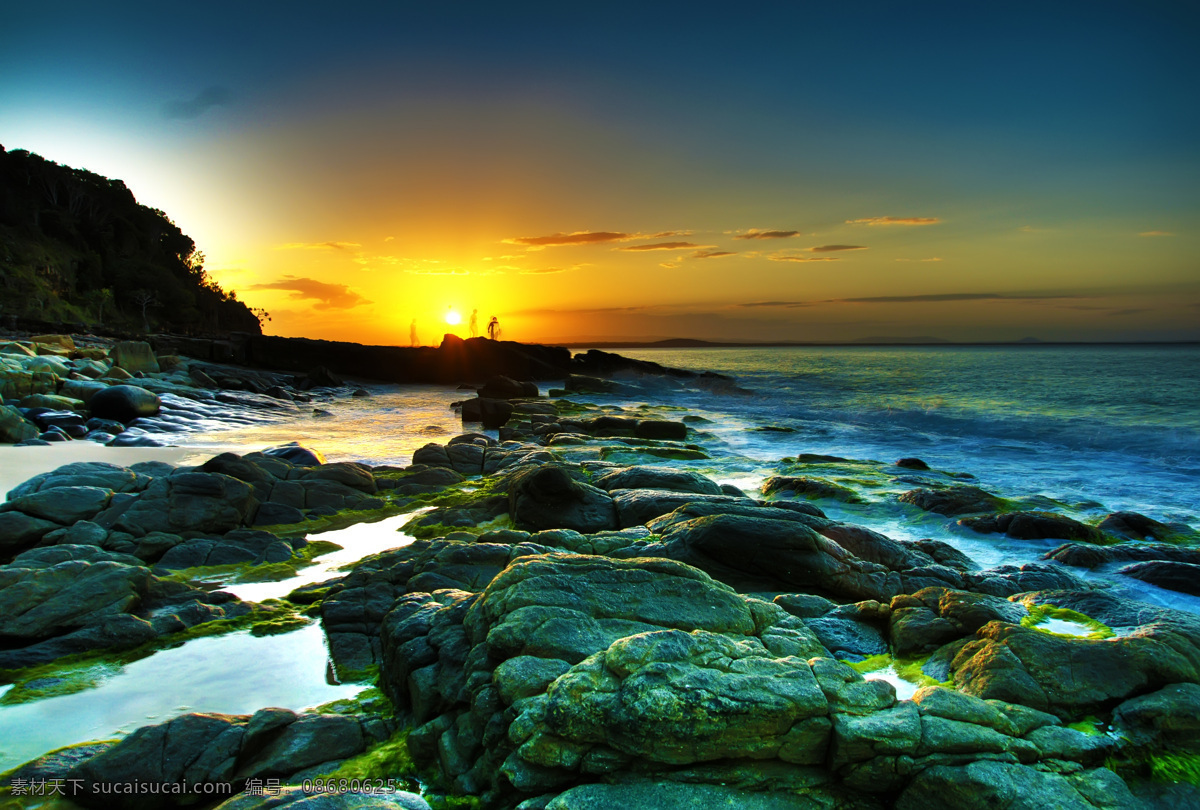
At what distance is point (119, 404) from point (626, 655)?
2375 cm

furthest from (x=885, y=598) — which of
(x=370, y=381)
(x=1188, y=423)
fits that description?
(x=370, y=381)

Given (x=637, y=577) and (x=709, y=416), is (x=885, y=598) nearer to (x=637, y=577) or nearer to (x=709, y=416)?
(x=637, y=577)

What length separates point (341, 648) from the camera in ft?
20.8

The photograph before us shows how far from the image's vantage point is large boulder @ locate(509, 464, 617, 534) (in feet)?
34.1

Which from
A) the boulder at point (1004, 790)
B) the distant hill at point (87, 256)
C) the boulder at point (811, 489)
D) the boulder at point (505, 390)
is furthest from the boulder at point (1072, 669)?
the distant hill at point (87, 256)

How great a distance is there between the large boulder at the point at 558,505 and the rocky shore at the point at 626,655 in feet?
0.23

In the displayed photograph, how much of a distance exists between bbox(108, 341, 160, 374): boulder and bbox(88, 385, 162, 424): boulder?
1190 cm

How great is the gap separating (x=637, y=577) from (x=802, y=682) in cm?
173

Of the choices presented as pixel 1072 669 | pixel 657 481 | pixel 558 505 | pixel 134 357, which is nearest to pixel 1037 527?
pixel 657 481

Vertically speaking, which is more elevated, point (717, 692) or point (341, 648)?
point (717, 692)

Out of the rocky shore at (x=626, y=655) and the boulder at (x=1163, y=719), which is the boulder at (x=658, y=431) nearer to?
the rocky shore at (x=626, y=655)

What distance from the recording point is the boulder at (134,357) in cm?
3167

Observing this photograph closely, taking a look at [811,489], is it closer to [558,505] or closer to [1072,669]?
[558,505]

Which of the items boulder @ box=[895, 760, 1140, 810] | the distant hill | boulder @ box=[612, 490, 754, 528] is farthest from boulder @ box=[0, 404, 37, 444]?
the distant hill
